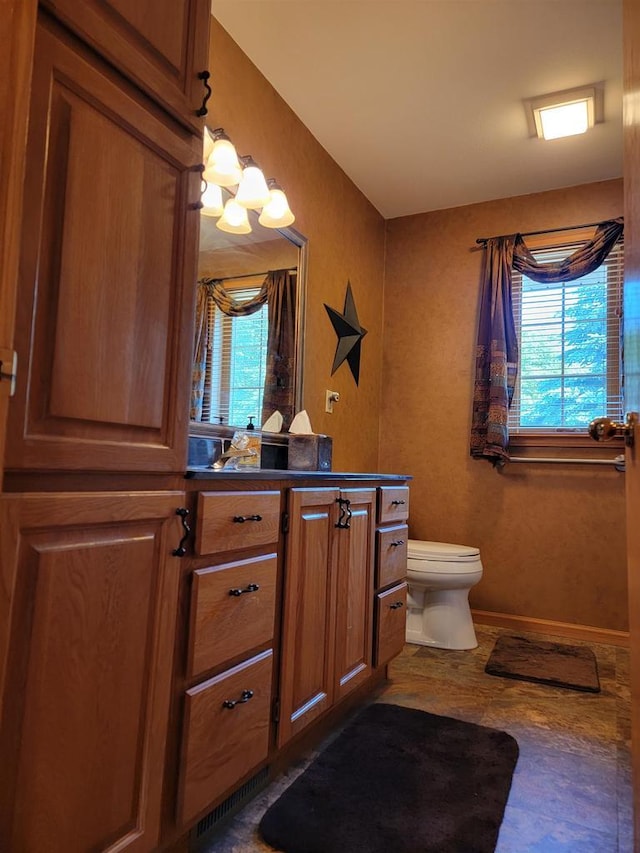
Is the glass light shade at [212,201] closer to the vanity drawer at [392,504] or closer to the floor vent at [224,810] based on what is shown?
the vanity drawer at [392,504]

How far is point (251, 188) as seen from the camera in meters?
2.13

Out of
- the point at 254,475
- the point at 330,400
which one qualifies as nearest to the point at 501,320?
the point at 330,400

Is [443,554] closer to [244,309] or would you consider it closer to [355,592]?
[355,592]

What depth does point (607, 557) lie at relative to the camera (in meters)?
2.93

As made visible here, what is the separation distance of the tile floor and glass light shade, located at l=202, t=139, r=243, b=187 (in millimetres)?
1946

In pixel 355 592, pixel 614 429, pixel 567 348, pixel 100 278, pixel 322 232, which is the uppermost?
pixel 322 232

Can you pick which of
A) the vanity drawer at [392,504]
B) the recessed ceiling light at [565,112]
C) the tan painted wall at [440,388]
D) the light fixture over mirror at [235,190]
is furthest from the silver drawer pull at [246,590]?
the recessed ceiling light at [565,112]

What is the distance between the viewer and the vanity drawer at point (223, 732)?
3.59ft

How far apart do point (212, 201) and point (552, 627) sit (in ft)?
8.94

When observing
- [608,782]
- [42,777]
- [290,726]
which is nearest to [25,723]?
[42,777]

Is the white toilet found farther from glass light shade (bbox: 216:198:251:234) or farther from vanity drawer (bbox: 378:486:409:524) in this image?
glass light shade (bbox: 216:198:251:234)

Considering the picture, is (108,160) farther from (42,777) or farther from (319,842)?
(319,842)

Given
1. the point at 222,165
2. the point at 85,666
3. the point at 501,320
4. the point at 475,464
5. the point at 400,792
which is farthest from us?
the point at 475,464

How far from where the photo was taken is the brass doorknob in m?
0.89
